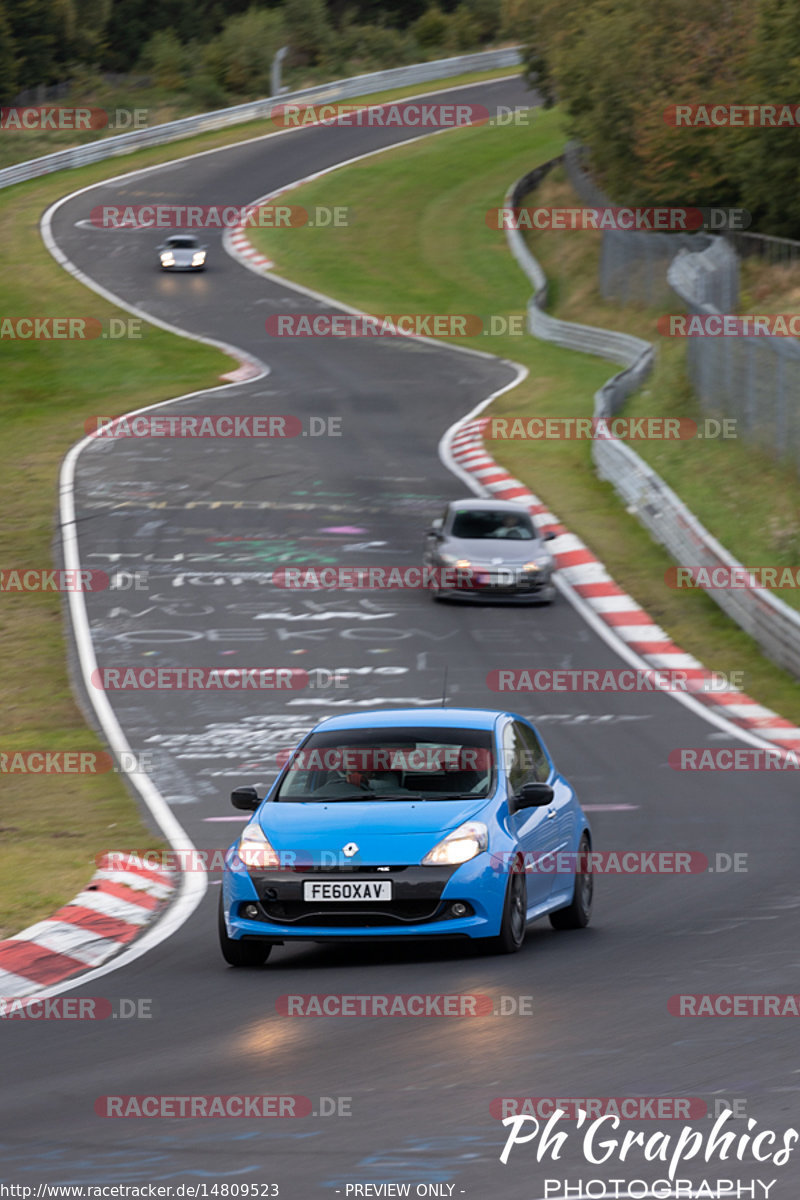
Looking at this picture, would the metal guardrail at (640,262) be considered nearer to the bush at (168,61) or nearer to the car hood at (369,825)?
the car hood at (369,825)

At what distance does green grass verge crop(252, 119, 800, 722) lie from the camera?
26859 mm

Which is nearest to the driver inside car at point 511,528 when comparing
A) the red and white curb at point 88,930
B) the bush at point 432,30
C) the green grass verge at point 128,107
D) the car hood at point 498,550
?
the car hood at point 498,550

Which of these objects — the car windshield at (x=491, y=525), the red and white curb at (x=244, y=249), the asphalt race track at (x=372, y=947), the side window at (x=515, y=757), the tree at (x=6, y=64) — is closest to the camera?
the asphalt race track at (x=372, y=947)

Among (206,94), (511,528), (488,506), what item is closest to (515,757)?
(511,528)

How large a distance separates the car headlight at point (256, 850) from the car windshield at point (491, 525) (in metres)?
16.8

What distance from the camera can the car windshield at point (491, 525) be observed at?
2772 centimetres

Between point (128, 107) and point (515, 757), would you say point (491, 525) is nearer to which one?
point (515, 757)

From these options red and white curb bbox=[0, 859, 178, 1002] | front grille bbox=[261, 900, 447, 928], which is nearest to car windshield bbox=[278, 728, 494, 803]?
front grille bbox=[261, 900, 447, 928]

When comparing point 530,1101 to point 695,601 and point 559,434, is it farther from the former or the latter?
point 559,434

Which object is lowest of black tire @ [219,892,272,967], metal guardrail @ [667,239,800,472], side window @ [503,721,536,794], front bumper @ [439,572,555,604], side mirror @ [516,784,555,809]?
front bumper @ [439,572,555,604]

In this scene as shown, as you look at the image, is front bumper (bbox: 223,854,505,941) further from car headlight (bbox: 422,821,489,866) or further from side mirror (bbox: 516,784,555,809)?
side mirror (bbox: 516,784,555,809)

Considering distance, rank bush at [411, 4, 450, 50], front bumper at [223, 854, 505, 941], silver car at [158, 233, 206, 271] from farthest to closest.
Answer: bush at [411, 4, 450, 50], silver car at [158, 233, 206, 271], front bumper at [223, 854, 505, 941]

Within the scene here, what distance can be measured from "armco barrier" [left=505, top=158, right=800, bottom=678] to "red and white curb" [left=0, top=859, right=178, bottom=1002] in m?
11.0

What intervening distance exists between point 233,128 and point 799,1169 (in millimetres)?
78877
